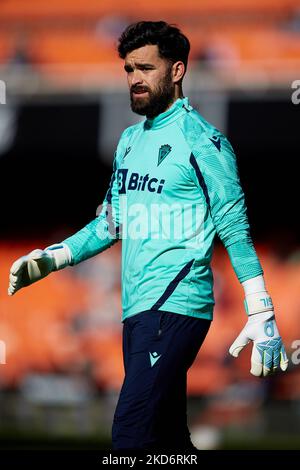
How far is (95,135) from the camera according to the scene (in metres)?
12.0

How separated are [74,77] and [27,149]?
44.0 inches

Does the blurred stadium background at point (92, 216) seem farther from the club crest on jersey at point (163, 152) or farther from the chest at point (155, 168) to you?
the club crest on jersey at point (163, 152)

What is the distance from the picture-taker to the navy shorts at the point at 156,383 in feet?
13.5

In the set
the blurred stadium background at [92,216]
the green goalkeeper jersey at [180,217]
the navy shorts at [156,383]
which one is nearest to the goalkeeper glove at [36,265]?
the green goalkeeper jersey at [180,217]

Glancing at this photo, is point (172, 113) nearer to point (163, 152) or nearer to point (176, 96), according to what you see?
point (176, 96)

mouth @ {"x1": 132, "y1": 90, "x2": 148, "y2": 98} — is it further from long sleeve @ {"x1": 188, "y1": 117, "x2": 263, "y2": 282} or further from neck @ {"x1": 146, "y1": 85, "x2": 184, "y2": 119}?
long sleeve @ {"x1": 188, "y1": 117, "x2": 263, "y2": 282}

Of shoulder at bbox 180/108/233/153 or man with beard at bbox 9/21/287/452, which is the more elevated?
shoulder at bbox 180/108/233/153

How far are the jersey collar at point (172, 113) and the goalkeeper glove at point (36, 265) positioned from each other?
0.76m

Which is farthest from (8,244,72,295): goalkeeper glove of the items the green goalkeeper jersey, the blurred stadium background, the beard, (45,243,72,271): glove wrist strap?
the blurred stadium background

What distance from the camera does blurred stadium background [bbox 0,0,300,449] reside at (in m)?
11.6

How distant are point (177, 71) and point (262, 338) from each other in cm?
136

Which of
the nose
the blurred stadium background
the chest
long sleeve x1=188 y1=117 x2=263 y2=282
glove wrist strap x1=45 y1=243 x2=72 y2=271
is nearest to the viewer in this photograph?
long sleeve x1=188 y1=117 x2=263 y2=282

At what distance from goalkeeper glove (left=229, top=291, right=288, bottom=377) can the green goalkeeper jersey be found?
0.13 m

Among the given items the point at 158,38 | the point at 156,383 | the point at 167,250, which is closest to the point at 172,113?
the point at 158,38
